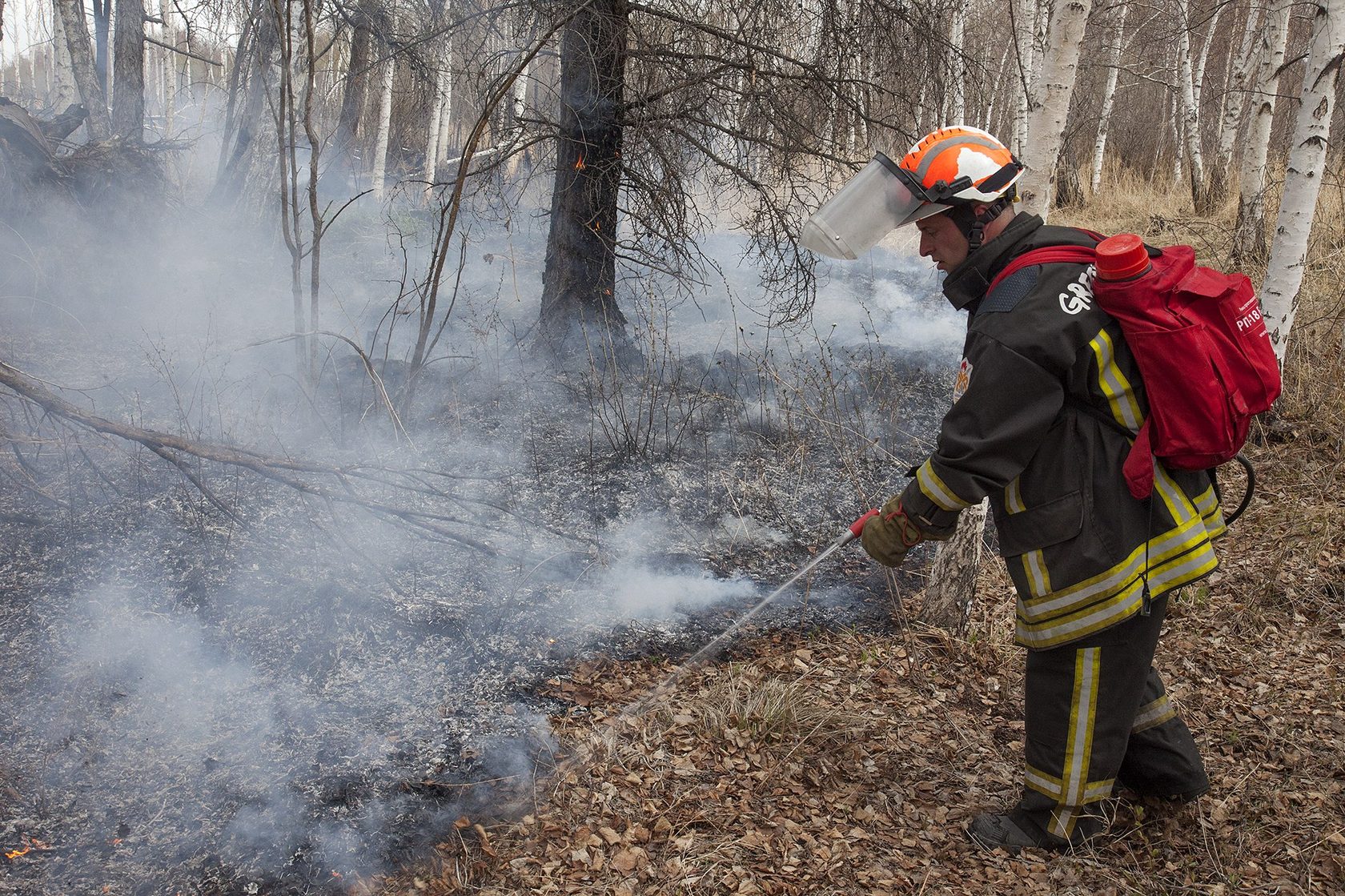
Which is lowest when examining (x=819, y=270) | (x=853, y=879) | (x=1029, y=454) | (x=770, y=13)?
(x=853, y=879)

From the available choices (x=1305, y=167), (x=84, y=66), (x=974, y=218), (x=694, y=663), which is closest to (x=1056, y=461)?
(x=974, y=218)

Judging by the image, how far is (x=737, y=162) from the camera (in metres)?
6.66

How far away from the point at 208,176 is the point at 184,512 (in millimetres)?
16667

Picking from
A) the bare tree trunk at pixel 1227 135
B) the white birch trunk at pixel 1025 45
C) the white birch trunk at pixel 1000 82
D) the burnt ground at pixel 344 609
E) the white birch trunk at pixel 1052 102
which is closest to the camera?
the burnt ground at pixel 344 609

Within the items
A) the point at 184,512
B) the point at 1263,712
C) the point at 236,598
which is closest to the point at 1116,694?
the point at 1263,712

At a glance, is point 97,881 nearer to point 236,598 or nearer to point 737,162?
point 236,598

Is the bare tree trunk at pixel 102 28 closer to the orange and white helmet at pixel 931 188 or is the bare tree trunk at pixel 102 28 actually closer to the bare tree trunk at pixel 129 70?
the bare tree trunk at pixel 129 70

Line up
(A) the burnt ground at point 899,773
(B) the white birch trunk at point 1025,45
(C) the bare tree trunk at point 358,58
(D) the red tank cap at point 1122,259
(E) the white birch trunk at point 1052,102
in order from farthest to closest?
1. (B) the white birch trunk at point 1025,45
2. (C) the bare tree trunk at point 358,58
3. (E) the white birch trunk at point 1052,102
4. (A) the burnt ground at point 899,773
5. (D) the red tank cap at point 1122,259

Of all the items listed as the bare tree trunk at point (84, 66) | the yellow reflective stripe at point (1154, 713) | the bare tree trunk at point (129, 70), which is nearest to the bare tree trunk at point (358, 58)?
the bare tree trunk at point (129, 70)

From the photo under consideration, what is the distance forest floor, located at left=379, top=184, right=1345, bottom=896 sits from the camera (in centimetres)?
269

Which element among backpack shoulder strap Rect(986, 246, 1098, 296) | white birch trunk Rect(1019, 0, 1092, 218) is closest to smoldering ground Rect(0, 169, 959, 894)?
white birch trunk Rect(1019, 0, 1092, 218)

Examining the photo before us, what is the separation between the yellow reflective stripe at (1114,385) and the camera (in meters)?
2.28

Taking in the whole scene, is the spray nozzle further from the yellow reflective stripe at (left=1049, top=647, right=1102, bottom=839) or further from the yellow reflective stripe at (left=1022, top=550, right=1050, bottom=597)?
the yellow reflective stripe at (left=1049, top=647, right=1102, bottom=839)

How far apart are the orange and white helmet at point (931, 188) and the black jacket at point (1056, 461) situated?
12 centimetres
